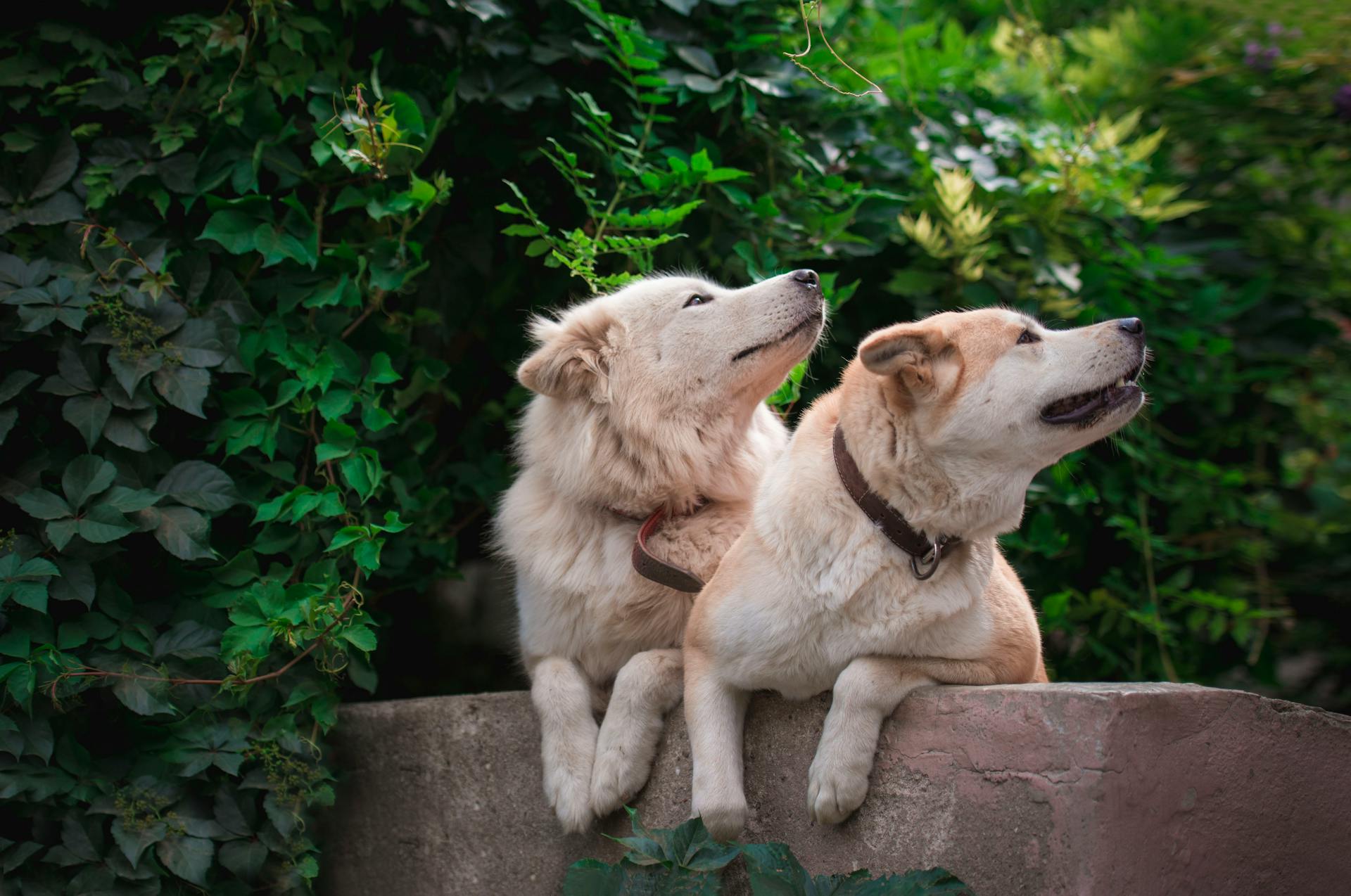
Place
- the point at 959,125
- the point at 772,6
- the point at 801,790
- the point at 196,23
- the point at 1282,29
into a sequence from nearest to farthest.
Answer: the point at 801,790, the point at 196,23, the point at 772,6, the point at 959,125, the point at 1282,29

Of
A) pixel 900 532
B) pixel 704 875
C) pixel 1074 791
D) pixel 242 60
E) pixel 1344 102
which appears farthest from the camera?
pixel 1344 102

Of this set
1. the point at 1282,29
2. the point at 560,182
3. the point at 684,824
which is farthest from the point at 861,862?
the point at 1282,29

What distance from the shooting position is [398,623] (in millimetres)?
4461

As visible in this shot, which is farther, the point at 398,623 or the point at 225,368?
the point at 398,623

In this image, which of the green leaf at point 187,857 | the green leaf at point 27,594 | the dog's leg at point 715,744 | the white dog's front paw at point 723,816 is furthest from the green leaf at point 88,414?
the white dog's front paw at point 723,816

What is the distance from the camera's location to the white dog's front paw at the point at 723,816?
2.33 m

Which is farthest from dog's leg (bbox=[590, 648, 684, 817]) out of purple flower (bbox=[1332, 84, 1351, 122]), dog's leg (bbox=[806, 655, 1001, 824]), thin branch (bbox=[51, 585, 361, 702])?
purple flower (bbox=[1332, 84, 1351, 122])

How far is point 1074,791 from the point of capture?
2020mm

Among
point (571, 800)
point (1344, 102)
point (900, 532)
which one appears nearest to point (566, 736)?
point (571, 800)

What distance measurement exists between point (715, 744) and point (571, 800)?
1.55 ft

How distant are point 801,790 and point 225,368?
1926mm

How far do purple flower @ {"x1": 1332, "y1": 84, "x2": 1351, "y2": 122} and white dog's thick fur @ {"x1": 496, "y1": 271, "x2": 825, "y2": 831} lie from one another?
308cm

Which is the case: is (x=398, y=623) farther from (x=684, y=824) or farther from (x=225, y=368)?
(x=684, y=824)

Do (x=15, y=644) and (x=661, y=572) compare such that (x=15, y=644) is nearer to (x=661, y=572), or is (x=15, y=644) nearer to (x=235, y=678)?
(x=235, y=678)
